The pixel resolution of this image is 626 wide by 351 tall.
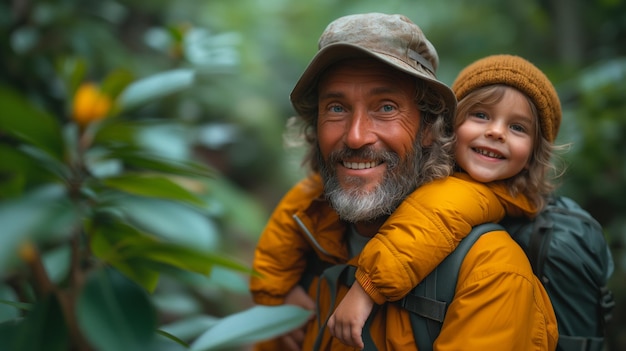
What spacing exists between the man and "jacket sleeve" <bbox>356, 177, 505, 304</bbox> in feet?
0.29

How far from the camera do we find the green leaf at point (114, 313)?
3.18 ft

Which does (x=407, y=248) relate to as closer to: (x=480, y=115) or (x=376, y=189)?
(x=376, y=189)

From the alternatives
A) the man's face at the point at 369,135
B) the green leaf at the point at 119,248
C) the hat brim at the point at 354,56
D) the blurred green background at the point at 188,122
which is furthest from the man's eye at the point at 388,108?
the green leaf at the point at 119,248

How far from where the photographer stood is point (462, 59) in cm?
636

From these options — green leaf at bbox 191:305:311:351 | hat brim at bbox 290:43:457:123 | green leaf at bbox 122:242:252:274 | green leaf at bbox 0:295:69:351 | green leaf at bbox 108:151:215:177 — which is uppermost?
hat brim at bbox 290:43:457:123

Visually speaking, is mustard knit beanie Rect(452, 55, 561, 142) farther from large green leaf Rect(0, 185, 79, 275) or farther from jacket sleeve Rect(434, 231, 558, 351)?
large green leaf Rect(0, 185, 79, 275)

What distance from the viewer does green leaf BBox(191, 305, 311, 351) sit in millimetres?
1232

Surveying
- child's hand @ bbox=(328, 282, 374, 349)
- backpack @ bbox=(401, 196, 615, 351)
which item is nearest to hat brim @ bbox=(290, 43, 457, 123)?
backpack @ bbox=(401, 196, 615, 351)

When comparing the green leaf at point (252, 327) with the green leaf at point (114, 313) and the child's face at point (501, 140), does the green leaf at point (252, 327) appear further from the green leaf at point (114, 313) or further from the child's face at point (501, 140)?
the child's face at point (501, 140)

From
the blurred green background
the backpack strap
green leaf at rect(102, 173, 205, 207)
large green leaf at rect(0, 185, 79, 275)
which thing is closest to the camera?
large green leaf at rect(0, 185, 79, 275)

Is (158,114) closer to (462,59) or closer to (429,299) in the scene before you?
(429,299)

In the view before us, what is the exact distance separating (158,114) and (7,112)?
2.66 metres

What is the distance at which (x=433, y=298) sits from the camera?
156cm

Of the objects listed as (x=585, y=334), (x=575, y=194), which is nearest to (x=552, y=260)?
(x=585, y=334)
